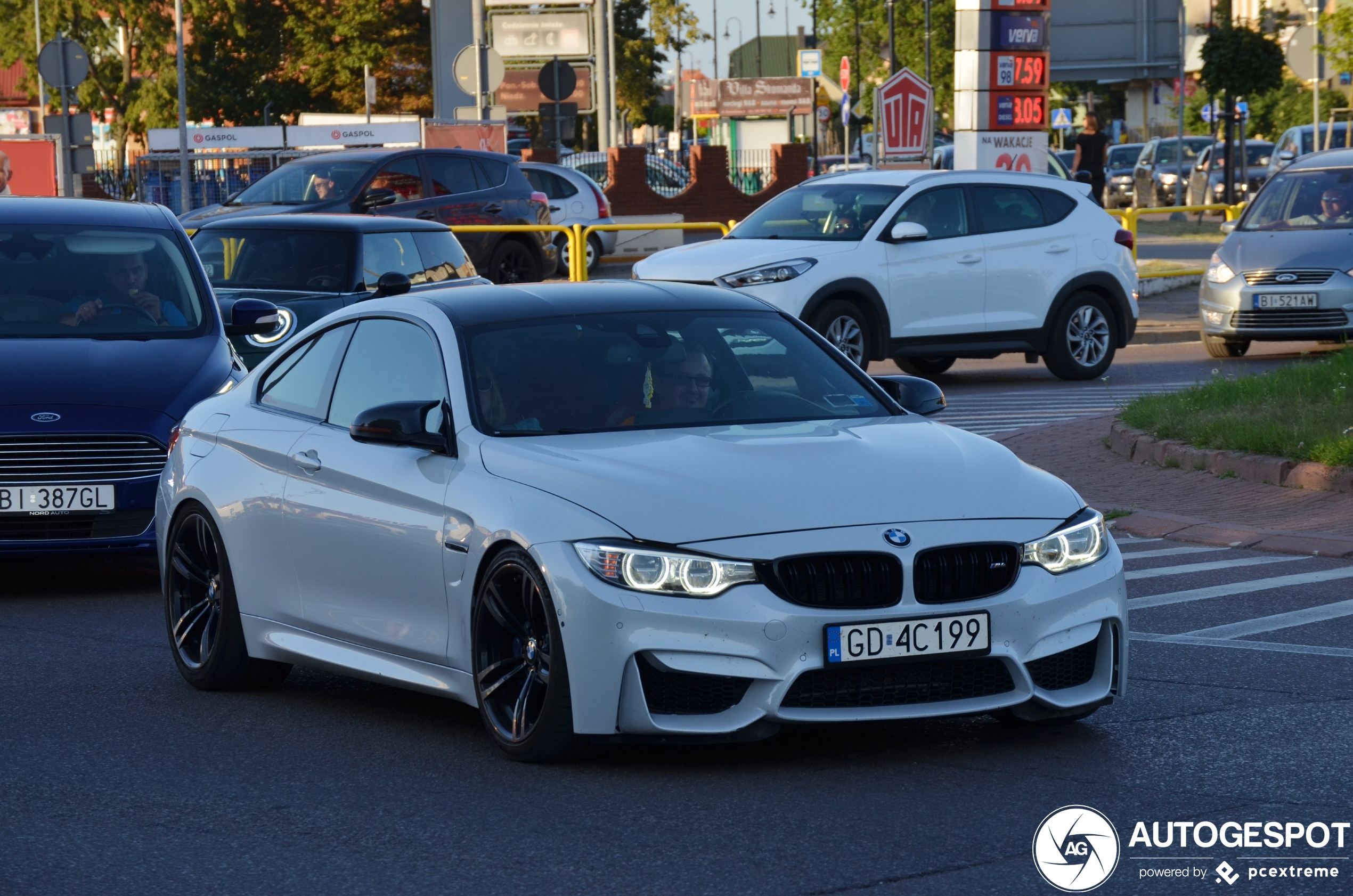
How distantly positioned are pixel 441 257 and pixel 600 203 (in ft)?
61.4

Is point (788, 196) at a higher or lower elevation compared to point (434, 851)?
higher

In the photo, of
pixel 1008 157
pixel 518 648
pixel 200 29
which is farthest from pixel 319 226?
pixel 200 29

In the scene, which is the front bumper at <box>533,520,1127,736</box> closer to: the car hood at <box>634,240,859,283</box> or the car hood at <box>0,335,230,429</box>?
the car hood at <box>0,335,230,429</box>

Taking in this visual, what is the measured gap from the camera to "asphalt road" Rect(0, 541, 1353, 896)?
16.5 feet

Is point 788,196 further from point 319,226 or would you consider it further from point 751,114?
point 751,114

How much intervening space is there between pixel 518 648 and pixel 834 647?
95 centimetres

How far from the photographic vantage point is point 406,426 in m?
6.58

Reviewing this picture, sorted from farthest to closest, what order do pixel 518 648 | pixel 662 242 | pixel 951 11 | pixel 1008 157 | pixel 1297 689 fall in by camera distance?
1. pixel 951 11
2. pixel 662 242
3. pixel 1008 157
4. pixel 1297 689
5. pixel 518 648

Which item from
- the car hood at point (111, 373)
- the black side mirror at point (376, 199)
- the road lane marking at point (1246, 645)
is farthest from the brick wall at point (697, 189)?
the road lane marking at point (1246, 645)

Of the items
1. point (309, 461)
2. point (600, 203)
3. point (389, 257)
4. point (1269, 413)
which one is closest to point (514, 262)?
point (389, 257)

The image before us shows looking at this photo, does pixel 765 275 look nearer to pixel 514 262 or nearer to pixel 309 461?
pixel 514 262

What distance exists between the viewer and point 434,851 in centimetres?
526

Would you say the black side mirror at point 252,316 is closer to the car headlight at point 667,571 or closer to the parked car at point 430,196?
the car headlight at point 667,571

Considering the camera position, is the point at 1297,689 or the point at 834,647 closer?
the point at 834,647
